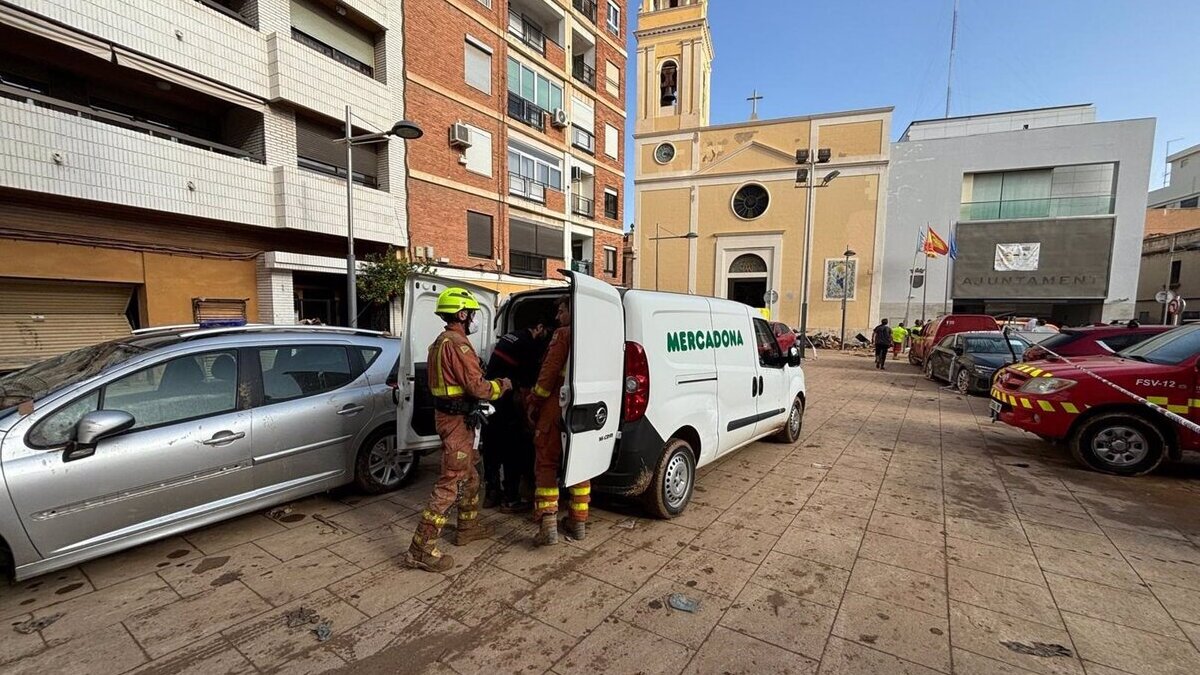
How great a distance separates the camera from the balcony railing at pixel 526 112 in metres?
18.3

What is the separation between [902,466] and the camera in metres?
5.66

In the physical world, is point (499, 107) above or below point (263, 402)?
above

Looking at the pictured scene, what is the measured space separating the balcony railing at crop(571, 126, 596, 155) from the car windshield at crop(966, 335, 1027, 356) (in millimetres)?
16739

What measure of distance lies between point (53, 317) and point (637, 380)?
11657mm

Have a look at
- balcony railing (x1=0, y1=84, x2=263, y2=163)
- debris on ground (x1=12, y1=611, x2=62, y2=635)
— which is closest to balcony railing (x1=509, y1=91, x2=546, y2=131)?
balcony railing (x1=0, y1=84, x2=263, y2=163)

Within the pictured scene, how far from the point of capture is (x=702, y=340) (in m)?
4.36

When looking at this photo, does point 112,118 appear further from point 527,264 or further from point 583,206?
point 583,206

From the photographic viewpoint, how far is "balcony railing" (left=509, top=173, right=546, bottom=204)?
60.9 feet

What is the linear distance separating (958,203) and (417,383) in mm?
34711

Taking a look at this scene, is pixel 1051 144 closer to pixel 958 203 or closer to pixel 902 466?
pixel 958 203

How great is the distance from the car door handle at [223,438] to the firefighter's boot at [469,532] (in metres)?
1.74

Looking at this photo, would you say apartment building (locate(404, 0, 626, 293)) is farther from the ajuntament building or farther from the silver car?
the ajuntament building

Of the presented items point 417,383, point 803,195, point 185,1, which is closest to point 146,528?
point 417,383

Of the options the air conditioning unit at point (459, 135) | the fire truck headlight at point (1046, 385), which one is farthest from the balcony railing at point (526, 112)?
the fire truck headlight at point (1046, 385)
